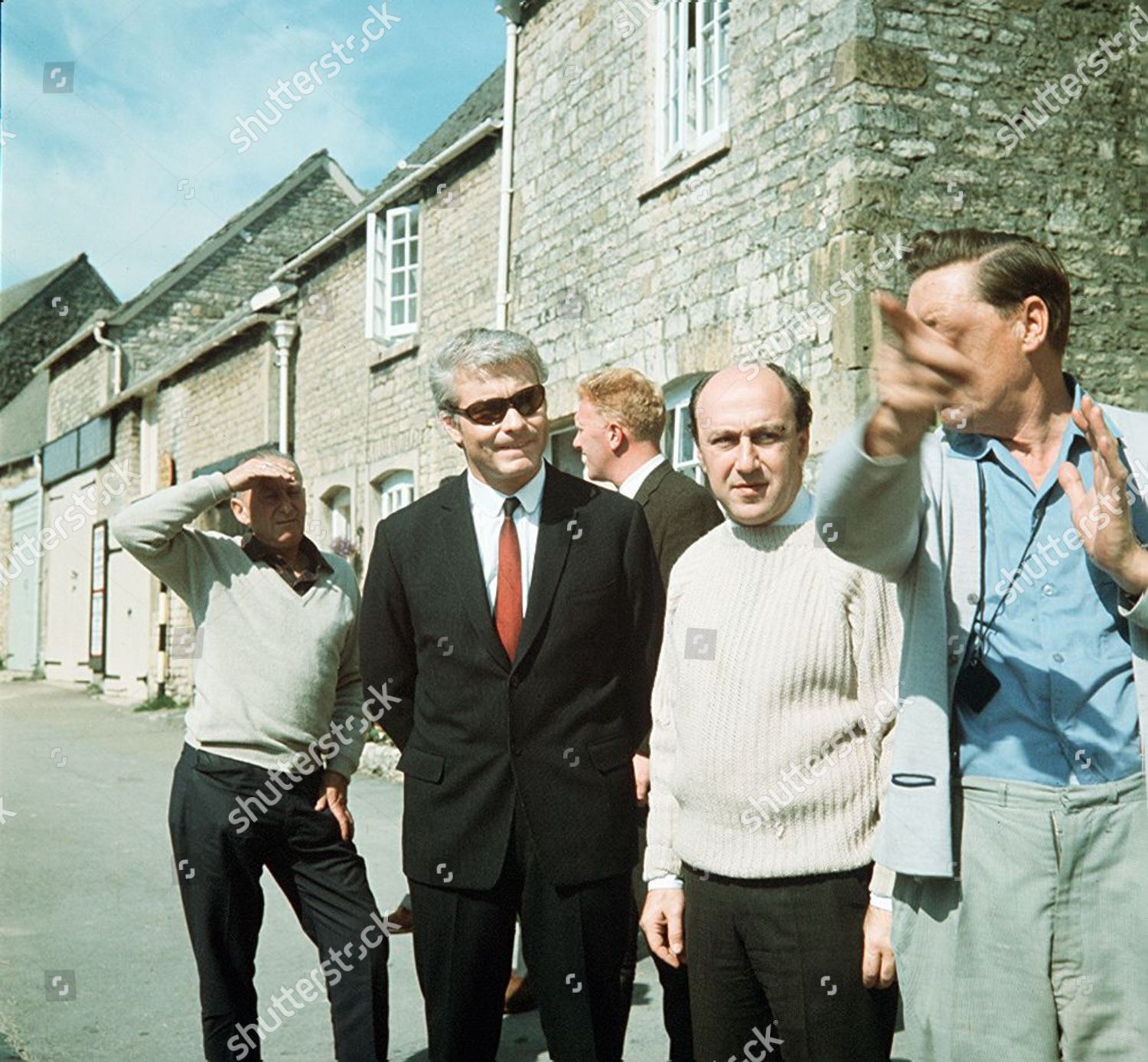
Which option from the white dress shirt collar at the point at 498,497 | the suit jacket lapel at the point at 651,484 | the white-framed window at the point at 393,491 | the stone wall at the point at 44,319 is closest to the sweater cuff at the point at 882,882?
the white dress shirt collar at the point at 498,497

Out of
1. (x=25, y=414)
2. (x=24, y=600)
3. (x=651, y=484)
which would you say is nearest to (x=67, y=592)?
(x=24, y=600)

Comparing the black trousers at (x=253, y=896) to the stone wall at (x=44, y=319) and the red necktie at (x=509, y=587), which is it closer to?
the red necktie at (x=509, y=587)

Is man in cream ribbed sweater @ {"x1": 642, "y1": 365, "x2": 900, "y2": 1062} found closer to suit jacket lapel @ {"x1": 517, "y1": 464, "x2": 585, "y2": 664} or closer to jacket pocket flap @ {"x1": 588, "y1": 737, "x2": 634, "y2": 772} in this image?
jacket pocket flap @ {"x1": 588, "y1": 737, "x2": 634, "y2": 772}

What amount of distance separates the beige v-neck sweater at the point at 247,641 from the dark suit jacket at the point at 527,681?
64 cm

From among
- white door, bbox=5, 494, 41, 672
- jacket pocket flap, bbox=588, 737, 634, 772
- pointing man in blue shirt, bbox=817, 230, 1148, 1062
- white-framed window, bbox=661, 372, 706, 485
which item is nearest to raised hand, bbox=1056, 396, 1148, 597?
pointing man in blue shirt, bbox=817, 230, 1148, 1062

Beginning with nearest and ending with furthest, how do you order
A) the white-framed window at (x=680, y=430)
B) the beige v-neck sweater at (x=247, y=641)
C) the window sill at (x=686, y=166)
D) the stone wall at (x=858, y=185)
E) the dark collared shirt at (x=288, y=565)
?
the beige v-neck sweater at (x=247, y=641)
the dark collared shirt at (x=288, y=565)
the stone wall at (x=858, y=185)
the window sill at (x=686, y=166)
the white-framed window at (x=680, y=430)

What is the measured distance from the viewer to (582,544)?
3.38 m

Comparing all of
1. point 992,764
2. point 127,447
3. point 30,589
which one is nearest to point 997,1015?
point 992,764

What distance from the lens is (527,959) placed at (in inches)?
125

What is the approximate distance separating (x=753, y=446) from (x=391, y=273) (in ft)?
40.1

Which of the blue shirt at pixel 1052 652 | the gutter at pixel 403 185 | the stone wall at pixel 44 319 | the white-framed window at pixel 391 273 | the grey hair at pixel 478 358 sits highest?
the stone wall at pixel 44 319

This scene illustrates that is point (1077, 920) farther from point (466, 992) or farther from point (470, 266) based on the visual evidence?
point (470, 266)

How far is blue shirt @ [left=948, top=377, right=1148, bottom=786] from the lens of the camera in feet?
7.18

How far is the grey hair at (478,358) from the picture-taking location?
347 centimetres
